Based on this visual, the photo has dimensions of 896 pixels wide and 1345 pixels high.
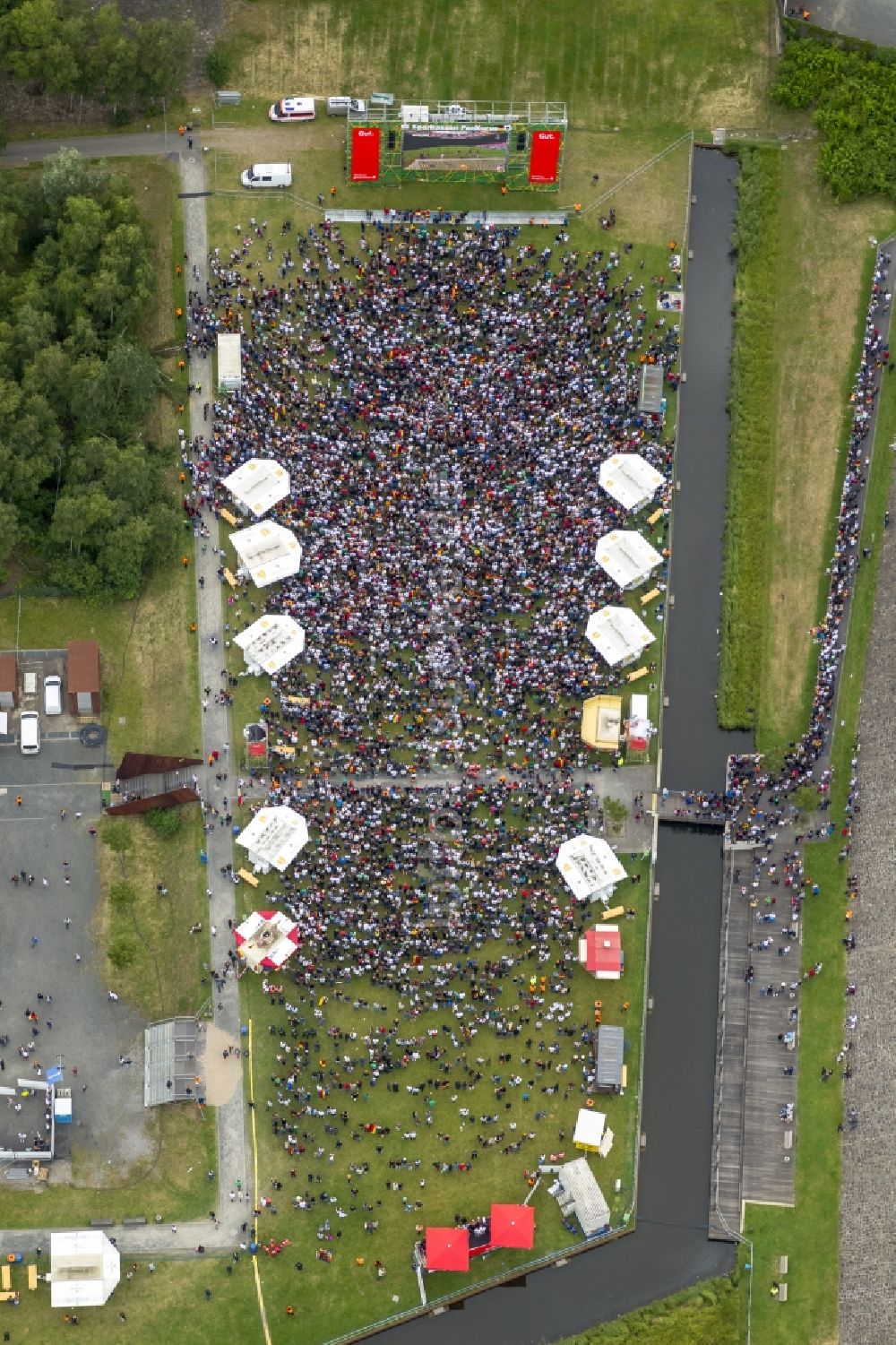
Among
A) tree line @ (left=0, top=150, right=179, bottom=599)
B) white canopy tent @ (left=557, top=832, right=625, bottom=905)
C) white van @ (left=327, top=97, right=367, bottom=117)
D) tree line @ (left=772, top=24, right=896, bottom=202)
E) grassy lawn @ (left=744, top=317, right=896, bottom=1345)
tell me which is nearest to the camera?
grassy lawn @ (left=744, top=317, right=896, bottom=1345)

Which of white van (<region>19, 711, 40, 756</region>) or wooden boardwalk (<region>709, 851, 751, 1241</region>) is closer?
wooden boardwalk (<region>709, 851, 751, 1241</region>)

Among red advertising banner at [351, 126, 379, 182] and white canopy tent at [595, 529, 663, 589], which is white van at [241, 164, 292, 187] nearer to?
red advertising banner at [351, 126, 379, 182]

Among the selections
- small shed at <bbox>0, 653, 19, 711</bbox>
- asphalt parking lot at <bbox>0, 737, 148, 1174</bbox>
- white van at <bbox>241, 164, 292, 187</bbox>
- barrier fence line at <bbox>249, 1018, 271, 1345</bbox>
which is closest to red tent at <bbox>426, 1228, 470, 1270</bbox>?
barrier fence line at <bbox>249, 1018, 271, 1345</bbox>

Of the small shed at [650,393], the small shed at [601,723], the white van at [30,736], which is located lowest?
the white van at [30,736]

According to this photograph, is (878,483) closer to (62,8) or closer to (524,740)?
(524,740)

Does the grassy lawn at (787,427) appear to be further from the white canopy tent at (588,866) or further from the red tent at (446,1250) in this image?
the red tent at (446,1250)

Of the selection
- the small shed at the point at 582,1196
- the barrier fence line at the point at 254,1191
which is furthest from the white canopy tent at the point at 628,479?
the small shed at the point at 582,1196

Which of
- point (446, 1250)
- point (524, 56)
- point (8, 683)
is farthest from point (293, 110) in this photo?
point (446, 1250)
